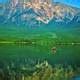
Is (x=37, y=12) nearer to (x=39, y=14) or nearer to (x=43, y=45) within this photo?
(x=39, y=14)

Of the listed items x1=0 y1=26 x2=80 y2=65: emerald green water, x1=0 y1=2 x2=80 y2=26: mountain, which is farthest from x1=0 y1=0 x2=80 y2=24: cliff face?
x1=0 y1=26 x2=80 y2=65: emerald green water

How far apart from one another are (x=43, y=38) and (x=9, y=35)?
17.8 inches

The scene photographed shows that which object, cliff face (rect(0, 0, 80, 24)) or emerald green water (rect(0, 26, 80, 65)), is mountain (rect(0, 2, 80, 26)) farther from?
emerald green water (rect(0, 26, 80, 65))

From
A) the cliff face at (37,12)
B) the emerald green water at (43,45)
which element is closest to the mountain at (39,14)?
the cliff face at (37,12)

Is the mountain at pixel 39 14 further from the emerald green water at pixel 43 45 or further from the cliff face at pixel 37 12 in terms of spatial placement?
the emerald green water at pixel 43 45

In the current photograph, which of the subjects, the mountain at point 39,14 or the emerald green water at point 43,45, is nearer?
the emerald green water at point 43,45

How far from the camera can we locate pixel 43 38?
3.89 meters

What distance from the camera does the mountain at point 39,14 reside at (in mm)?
3904

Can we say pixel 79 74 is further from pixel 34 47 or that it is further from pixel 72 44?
pixel 34 47

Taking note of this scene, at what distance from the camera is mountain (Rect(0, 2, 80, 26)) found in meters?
3.90

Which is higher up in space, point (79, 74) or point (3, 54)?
point (3, 54)

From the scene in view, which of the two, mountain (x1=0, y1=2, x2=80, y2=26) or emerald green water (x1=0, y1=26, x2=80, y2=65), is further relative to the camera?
mountain (x1=0, y1=2, x2=80, y2=26)

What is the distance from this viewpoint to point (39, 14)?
155 inches

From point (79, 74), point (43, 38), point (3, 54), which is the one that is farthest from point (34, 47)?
point (79, 74)
